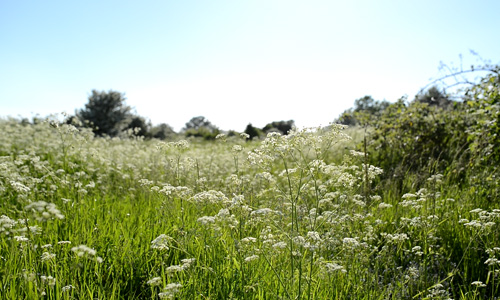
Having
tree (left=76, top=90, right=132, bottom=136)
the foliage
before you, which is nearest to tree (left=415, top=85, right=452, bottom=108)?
the foliage

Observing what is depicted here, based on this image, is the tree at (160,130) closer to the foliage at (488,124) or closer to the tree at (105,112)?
the tree at (105,112)

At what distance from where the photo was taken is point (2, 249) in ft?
12.9

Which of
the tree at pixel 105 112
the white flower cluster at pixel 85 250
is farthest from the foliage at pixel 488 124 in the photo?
the tree at pixel 105 112

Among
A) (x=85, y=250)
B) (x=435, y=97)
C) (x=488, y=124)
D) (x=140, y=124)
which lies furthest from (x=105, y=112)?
(x=85, y=250)

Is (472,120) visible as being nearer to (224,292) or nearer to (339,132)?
(339,132)

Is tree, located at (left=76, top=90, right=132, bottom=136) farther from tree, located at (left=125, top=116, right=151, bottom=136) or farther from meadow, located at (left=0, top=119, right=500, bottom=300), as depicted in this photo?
meadow, located at (left=0, top=119, right=500, bottom=300)

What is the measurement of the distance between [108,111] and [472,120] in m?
32.4

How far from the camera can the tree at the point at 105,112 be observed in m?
35.2

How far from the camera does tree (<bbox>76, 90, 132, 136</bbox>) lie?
3522 cm

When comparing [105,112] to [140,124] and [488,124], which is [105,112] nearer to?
[140,124]

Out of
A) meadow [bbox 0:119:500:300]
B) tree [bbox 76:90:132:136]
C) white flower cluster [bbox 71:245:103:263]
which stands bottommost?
meadow [bbox 0:119:500:300]

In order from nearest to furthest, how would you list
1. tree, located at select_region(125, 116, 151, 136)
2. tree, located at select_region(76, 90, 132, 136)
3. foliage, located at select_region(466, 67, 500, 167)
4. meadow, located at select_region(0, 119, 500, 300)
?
1. meadow, located at select_region(0, 119, 500, 300)
2. foliage, located at select_region(466, 67, 500, 167)
3. tree, located at select_region(76, 90, 132, 136)
4. tree, located at select_region(125, 116, 151, 136)

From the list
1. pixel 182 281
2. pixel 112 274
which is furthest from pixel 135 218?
pixel 182 281

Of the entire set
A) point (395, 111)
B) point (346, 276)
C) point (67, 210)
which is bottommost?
point (346, 276)
